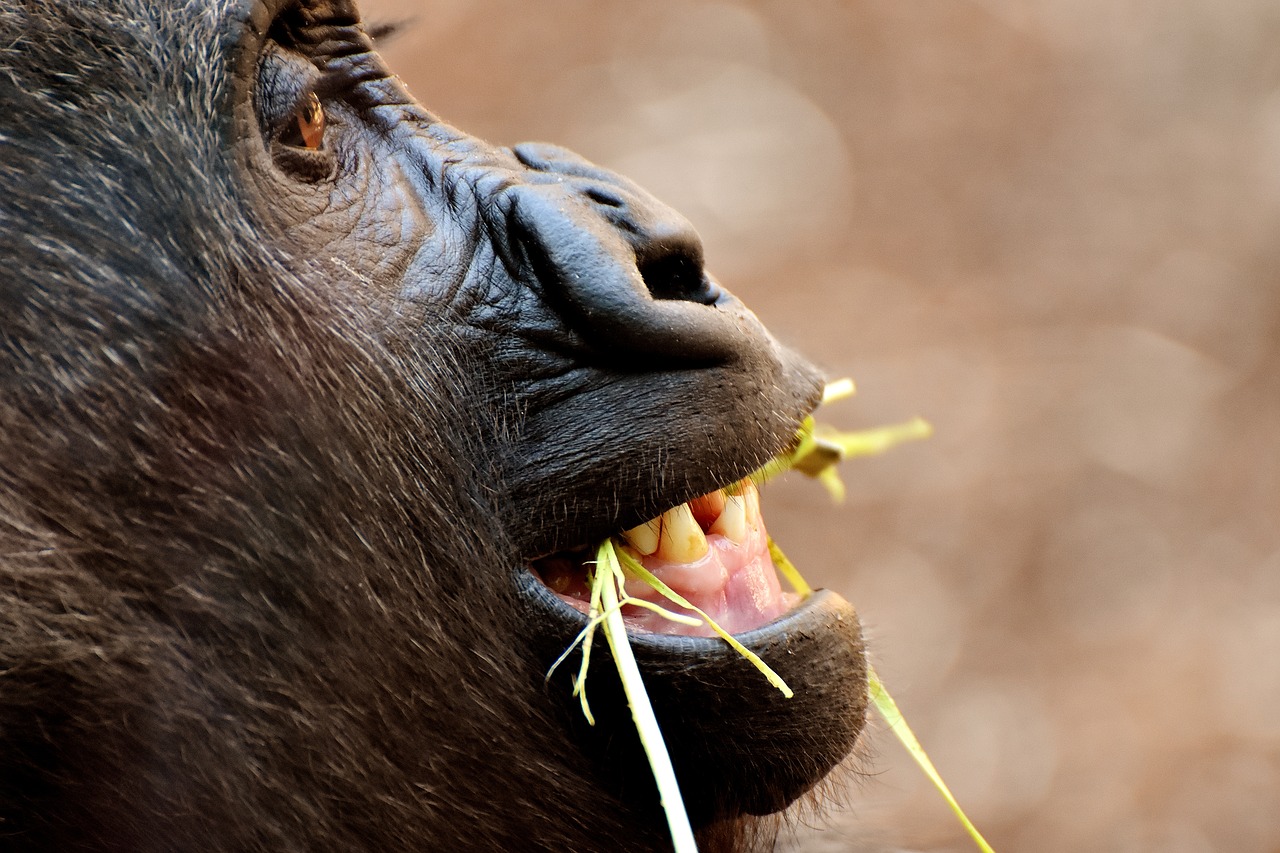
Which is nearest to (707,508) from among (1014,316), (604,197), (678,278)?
(678,278)

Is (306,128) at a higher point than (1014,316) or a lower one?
higher

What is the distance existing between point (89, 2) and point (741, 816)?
4.09 ft

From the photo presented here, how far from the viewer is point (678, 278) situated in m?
1.91

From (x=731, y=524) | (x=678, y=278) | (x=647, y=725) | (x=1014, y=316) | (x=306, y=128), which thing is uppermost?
(x=306, y=128)

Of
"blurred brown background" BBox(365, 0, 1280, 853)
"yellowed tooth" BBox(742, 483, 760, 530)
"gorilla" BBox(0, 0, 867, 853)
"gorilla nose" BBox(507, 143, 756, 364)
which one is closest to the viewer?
"gorilla" BBox(0, 0, 867, 853)

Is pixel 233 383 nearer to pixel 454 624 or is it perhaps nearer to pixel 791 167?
pixel 454 624

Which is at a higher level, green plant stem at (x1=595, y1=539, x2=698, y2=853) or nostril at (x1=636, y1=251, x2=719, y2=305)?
nostril at (x1=636, y1=251, x2=719, y2=305)

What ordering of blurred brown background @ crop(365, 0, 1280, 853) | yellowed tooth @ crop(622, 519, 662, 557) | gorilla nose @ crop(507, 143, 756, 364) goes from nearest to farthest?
gorilla nose @ crop(507, 143, 756, 364)
yellowed tooth @ crop(622, 519, 662, 557)
blurred brown background @ crop(365, 0, 1280, 853)

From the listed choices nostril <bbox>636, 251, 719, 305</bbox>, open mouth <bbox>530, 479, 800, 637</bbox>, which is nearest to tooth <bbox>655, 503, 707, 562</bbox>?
open mouth <bbox>530, 479, 800, 637</bbox>

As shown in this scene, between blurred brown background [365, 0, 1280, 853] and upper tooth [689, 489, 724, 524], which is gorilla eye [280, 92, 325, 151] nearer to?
upper tooth [689, 489, 724, 524]

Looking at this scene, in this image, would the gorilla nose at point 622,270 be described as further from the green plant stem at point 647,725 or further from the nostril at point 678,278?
the green plant stem at point 647,725

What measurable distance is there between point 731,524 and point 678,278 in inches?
12.5

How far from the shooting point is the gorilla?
1662mm

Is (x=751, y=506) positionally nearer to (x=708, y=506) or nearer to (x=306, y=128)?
(x=708, y=506)
